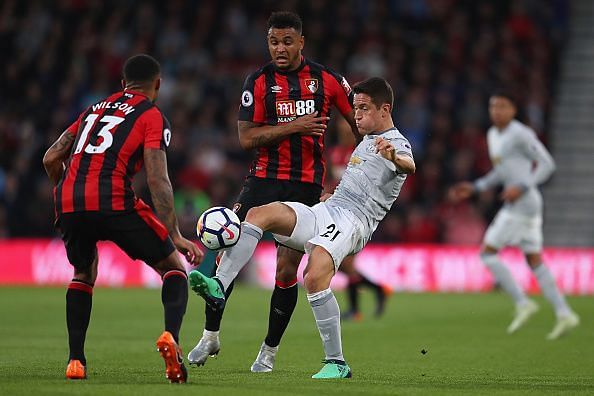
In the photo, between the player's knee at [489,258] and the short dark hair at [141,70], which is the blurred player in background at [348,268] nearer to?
the player's knee at [489,258]

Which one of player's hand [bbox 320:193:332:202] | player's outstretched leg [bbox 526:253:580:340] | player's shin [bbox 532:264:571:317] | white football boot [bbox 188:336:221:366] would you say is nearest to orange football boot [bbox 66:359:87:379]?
white football boot [bbox 188:336:221:366]

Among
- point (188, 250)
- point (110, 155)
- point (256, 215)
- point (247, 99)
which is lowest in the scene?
point (188, 250)

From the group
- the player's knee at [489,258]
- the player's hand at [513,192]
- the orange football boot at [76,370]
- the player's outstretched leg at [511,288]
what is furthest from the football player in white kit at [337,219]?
the player's knee at [489,258]

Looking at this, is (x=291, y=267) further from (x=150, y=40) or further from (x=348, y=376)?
(x=150, y=40)

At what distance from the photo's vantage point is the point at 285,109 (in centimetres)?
803

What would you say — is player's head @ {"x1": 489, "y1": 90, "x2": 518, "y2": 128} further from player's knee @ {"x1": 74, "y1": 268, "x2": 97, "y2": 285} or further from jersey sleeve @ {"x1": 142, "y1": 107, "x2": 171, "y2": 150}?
player's knee @ {"x1": 74, "y1": 268, "x2": 97, "y2": 285}

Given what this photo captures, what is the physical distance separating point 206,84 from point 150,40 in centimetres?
147

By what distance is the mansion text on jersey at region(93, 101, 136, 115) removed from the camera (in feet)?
23.0

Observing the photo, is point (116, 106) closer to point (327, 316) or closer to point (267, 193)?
point (267, 193)

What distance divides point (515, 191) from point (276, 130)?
5459 mm

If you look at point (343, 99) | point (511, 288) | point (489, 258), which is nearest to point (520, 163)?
point (489, 258)

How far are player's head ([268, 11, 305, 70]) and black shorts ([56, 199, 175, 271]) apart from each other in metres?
1.62

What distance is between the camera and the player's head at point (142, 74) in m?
7.14

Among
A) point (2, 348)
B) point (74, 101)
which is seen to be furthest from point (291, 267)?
point (74, 101)
